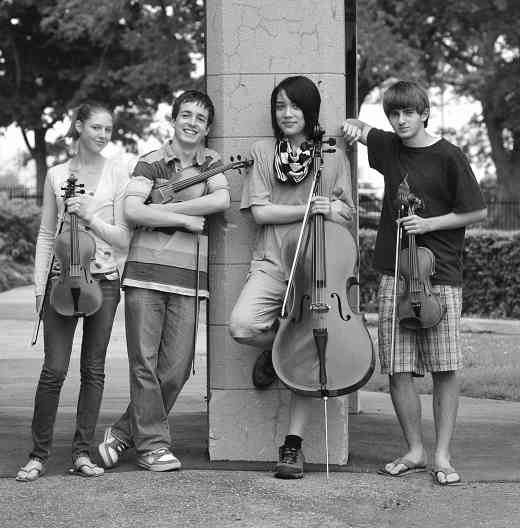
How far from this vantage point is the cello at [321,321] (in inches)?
210

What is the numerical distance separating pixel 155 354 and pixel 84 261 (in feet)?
2.23

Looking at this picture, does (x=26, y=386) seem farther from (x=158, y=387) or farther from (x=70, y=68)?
(x=70, y=68)

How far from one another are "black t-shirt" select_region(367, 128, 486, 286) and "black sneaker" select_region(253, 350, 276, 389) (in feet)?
2.54

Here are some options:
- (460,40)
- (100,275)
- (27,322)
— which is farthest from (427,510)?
(460,40)

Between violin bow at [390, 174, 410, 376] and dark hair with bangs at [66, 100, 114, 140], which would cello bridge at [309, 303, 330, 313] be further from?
dark hair with bangs at [66, 100, 114, 140]

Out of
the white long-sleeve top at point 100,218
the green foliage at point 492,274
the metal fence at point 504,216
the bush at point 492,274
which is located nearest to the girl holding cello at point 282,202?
the white long-sleeve top at point 100,218

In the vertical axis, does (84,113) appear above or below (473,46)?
below

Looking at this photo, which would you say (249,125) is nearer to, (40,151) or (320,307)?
(320,307)

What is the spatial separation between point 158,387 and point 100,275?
67cm

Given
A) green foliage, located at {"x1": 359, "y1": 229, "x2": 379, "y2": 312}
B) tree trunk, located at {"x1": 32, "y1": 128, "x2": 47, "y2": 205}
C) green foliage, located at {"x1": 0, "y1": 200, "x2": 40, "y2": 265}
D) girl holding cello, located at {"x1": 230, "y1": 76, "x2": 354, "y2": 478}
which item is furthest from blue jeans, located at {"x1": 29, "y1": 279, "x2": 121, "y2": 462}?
tree trunk, located at {"x1": 32, "y1": 128, "x2": 47, "y2": 205}

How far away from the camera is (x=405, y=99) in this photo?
5645 mm

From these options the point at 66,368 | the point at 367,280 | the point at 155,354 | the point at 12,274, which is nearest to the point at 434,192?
the point at 155,354

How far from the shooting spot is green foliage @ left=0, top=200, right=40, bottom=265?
75.0 ft

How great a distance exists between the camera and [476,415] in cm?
781
